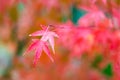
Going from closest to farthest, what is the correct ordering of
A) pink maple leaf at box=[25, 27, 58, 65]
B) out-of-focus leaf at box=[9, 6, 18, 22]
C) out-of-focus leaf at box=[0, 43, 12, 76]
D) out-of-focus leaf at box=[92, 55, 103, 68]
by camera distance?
pink maple leaf at box=[25, 27, 58, 65] → out-of-focus leaf at box=[9, 6, 18, 22] → out-of-focus leaf at box=[92, 55, 103, 68] → out-of-focus leaf at box=[0, 43, 12, 76]

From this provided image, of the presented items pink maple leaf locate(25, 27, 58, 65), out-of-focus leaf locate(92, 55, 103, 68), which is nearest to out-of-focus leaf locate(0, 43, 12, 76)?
out-of-focus leaf locate(92, 55, 103, 68)

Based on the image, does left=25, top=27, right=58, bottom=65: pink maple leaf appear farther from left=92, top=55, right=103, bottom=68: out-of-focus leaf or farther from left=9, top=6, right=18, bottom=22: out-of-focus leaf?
left=92, top=55, right=103, bottom=68: out-of-focus leaf

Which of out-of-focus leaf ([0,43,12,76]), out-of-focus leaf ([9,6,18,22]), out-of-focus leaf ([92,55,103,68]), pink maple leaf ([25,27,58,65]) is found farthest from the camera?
out-of-focus leaf ([0,43,12,76])

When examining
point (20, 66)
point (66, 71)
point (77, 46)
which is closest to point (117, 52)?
point (77, 46)

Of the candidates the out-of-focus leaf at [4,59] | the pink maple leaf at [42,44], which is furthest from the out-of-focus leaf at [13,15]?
the pink maple leaf at [42,44]

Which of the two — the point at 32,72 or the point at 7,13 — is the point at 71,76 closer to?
the point at 32,72

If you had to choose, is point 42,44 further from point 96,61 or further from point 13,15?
point 96,61

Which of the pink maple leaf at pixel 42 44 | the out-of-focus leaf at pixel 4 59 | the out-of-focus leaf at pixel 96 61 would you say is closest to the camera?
the pink maple leaf at pixel 42 44

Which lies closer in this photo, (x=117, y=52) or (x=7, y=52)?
(x=117, y=52)

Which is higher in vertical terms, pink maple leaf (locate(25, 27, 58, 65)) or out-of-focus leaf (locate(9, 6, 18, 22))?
pink maple leaf (locate(25, 27, 58, 65))

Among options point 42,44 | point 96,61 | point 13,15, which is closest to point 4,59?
point 13,15

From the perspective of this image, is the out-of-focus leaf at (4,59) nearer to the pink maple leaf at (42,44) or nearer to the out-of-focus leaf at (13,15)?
the out-of-focus leaf at (13,15)
